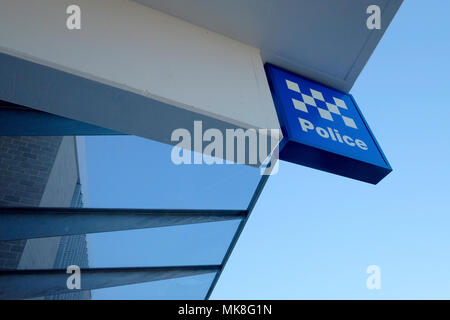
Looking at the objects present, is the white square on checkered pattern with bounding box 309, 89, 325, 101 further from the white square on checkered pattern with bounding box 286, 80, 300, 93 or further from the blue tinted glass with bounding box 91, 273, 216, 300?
the blue tinted glass with bounding box 91, 273, 216, 300

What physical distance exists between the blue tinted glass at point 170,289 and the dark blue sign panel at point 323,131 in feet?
12.2

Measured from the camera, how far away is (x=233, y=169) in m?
3.56

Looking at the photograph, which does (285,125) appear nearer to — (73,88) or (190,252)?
(73,88)

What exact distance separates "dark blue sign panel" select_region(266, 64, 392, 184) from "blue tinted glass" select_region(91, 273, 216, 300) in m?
3.73

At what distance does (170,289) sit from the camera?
5910 mm

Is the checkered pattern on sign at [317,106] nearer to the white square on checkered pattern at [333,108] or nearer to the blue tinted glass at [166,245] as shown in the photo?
the white square on checkered pattern at [333,108]

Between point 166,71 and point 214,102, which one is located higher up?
point 166,71

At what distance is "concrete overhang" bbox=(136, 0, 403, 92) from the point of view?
7.43ft

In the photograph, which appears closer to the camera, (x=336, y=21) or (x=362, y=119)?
(x=336, y=21)

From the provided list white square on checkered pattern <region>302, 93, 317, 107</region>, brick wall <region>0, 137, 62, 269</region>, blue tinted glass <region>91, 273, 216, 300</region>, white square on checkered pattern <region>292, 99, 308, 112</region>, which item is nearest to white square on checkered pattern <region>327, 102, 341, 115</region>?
white square on checkered pattern <region>302, 93, 317, 107</region>

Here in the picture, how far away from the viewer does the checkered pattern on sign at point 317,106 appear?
234 cm
